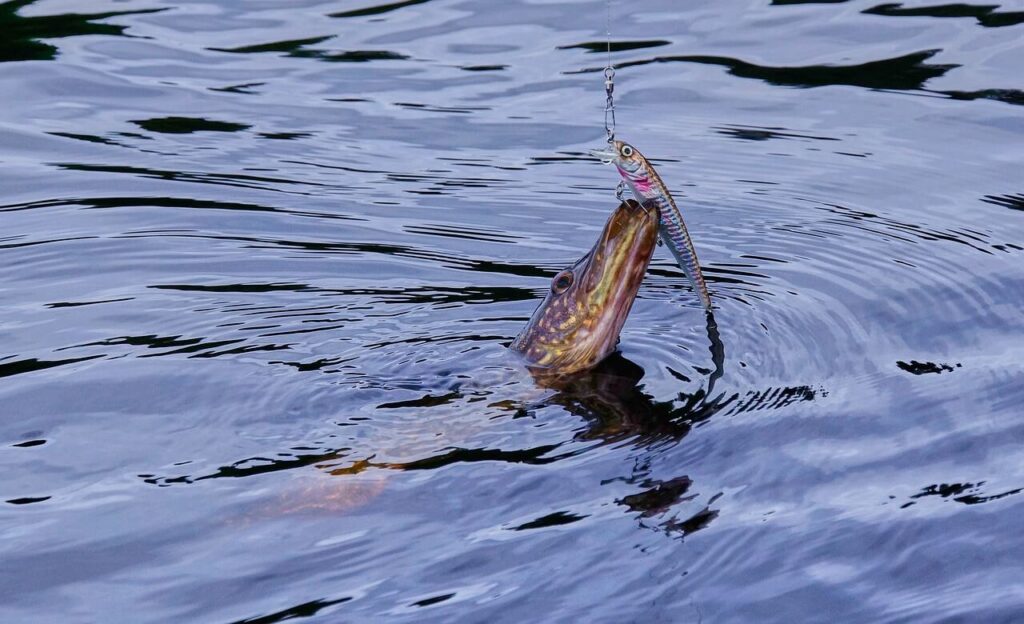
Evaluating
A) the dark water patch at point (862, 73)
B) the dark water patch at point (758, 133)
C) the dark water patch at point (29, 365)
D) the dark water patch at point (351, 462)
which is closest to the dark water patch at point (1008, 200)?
the dark water patch at point (758, 133)

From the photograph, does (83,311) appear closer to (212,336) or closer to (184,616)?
(212,336)

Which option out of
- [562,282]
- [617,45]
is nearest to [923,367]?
[562,282]

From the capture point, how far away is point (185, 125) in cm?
967

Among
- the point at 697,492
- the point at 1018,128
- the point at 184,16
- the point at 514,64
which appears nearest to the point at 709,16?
the point at 514,64

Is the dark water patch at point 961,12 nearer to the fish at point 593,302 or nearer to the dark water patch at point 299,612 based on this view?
the fish at point 593,302

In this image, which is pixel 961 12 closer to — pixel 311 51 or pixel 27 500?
pixel 311 51

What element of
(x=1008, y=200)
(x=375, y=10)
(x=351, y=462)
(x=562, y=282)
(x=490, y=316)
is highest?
(x=375, y=10)

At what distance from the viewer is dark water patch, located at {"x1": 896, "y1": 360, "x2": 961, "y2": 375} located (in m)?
5.89

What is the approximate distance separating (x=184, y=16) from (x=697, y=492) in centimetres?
808

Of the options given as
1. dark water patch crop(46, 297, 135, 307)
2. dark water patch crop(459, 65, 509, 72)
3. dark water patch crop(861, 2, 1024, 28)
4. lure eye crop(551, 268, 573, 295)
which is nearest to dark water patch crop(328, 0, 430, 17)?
dark water patch crop(459, 65, 509, 72)

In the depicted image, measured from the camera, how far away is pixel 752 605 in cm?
418

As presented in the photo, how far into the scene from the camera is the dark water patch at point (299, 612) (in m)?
4.19

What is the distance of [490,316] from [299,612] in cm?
275

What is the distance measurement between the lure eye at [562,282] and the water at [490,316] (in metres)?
0.36
